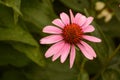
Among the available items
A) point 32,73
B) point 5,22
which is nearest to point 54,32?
point 5,22

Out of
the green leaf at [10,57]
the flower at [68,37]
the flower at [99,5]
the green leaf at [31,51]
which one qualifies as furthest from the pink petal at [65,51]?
the flower at [99,5]

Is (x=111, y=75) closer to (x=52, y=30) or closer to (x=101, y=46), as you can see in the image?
(x=101, y=46)

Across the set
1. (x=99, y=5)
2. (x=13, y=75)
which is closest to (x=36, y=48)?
(x=13, y=75)

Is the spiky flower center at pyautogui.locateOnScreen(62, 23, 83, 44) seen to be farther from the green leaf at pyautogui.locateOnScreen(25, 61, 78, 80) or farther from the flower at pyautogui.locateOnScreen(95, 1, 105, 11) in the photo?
the flower at pyautogui.locateOnScreen(95, 1, 105, 11)

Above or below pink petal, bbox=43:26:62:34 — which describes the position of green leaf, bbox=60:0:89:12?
below

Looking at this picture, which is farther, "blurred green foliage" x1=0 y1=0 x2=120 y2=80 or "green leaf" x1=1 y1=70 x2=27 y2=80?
"green leaf" x1=1 y1=70 x2=27 y2=80

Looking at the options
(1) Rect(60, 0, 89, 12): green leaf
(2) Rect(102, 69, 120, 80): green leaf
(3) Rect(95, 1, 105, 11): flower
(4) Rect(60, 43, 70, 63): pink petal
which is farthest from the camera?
(3) Rect(95, 1, 105, 11): flower

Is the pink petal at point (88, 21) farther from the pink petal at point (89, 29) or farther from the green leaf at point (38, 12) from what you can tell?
the green leaf at point (38, 12)

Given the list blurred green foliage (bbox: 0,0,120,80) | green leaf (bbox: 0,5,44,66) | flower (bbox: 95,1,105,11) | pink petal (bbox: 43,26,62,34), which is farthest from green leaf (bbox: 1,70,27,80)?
flower (bbox: 95,1,105,11)
